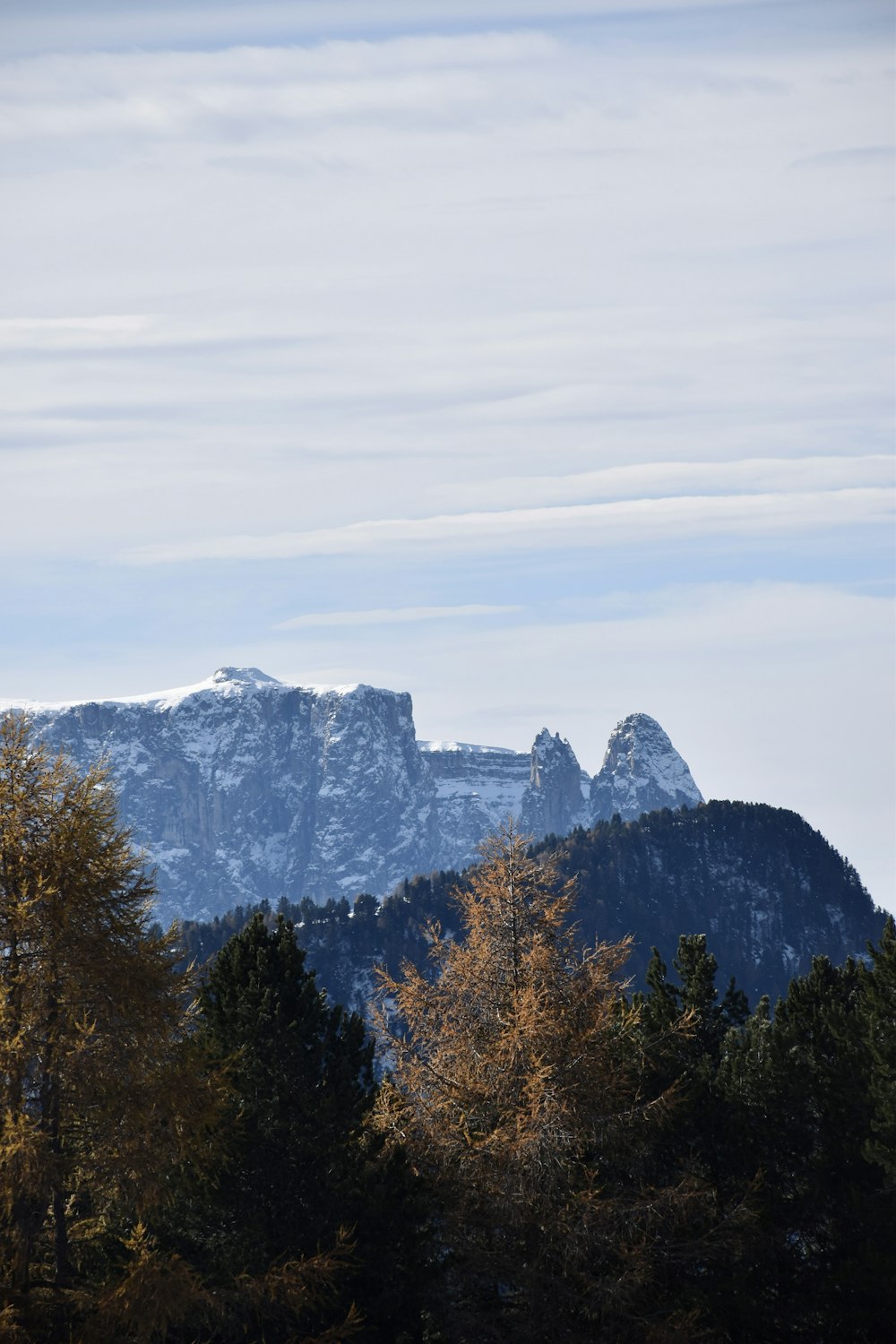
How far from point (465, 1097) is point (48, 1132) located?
10.0 metres

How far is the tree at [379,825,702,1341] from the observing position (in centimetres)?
3225

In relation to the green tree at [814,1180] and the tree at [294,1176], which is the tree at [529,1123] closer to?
the tree at [294,1176]

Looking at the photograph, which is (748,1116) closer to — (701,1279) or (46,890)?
(701,1279)

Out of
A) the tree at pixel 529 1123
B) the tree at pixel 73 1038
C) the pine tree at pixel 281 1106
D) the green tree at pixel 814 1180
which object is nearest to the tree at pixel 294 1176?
the pine tree at pixel 281 1106

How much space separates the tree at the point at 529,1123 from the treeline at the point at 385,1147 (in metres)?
0.08

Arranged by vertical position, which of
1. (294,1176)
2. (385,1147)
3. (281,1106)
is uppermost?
(281,1106)

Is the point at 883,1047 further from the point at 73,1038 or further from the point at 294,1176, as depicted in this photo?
the point at 73,1038

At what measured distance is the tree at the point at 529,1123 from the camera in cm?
3225

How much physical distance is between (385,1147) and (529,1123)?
5100mm

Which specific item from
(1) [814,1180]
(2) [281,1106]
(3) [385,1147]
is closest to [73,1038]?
(2) [281,1106]

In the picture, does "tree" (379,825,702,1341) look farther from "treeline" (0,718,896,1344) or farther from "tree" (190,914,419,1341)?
"tree" (190,914,419,1341)

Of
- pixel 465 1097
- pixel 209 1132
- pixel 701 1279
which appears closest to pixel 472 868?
pixel 465 1097

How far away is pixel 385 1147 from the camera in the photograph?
35.5 m

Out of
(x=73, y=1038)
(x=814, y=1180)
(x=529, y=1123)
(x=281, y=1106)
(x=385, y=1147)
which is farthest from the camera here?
(x=814, y=1180)
